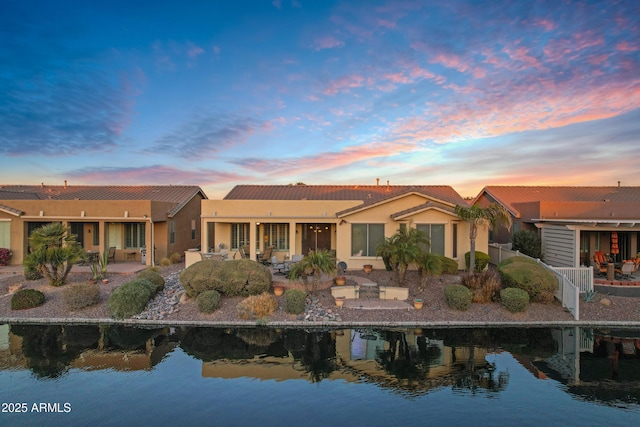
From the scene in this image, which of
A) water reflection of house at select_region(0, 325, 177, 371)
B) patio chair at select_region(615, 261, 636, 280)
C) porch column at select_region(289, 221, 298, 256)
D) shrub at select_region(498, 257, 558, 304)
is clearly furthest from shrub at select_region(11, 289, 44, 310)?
patio chair at select_region(615, 261, 636, 280)

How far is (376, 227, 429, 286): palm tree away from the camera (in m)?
14.7

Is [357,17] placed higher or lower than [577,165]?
higher

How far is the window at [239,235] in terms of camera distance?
21.3 m

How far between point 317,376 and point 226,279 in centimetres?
613

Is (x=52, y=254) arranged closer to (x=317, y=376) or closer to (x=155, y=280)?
(x=155, y=280)

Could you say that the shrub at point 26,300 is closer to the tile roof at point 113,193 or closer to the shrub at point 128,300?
the shrub at point 128,300

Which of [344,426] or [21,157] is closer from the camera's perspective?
[344,426]

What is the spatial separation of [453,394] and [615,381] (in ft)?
13.9

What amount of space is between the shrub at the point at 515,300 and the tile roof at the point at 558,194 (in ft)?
45.3

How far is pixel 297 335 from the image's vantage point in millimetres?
11812

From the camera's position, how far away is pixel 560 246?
695 inches

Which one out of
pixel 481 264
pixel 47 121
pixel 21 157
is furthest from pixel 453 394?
pixel 21 157

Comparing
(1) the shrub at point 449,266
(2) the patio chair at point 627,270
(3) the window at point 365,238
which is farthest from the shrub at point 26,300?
(2) the patio chair at point 627,270

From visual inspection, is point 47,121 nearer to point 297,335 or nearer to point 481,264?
point 297,335
